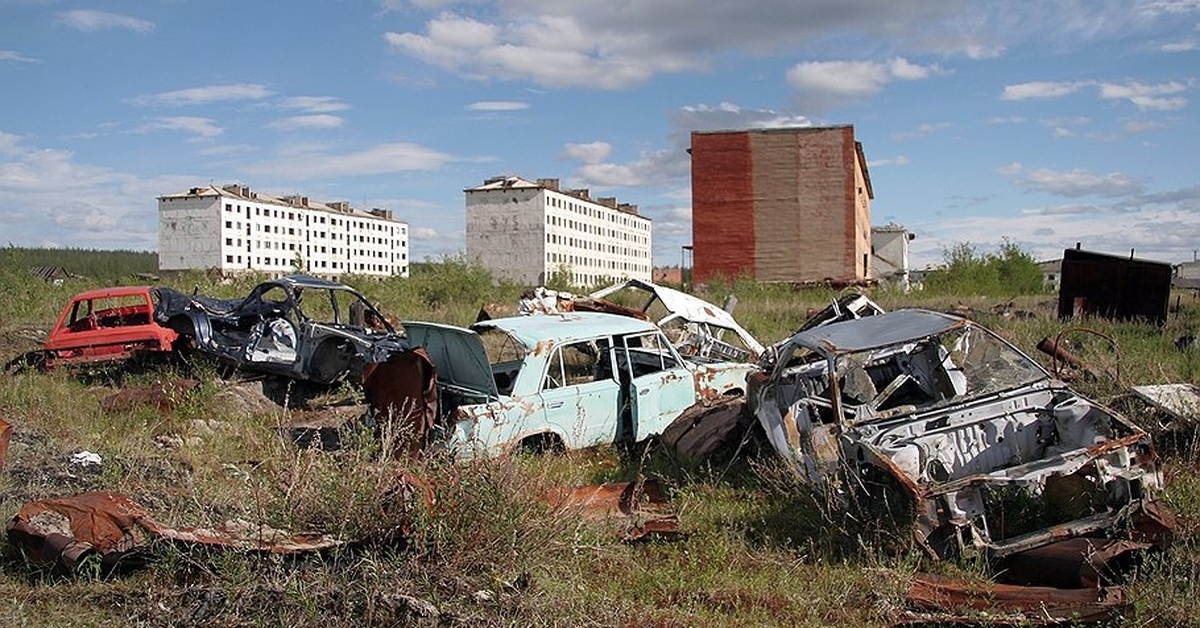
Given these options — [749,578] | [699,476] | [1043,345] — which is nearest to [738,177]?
[1043,345]

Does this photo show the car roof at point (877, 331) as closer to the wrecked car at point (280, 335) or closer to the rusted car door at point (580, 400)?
the rusted car door at point (580, 400)

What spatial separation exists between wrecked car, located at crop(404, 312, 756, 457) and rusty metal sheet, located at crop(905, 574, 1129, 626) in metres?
4.04

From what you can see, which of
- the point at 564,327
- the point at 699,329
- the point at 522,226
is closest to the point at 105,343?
the point at 564,327

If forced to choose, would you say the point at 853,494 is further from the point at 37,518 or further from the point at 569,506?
the point at 37,518

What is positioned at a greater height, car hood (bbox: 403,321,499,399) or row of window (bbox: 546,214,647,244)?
row of window (bbox: 546,214,647,244)

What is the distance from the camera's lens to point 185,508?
19.5ft

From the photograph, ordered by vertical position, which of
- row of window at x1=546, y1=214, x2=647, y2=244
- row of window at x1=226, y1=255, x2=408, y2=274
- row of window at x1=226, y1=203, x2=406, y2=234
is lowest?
row of window at x1=226, y1=255, x2=408, y2=274

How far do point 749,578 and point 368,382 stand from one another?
4.53m

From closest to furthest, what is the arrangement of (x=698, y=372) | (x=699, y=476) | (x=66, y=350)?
(x=699, y=476) < (x=698, y=372) < (x=66, y=350)

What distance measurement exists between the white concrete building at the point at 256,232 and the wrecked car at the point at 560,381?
234 ft

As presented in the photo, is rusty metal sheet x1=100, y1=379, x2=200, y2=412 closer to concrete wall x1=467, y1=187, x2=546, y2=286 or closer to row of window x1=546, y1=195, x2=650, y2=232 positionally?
concrete wall x1=467, y1=187, x2=546, y2=286

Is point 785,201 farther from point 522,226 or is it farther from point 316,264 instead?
point 316,264

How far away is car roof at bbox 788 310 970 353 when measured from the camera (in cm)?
741

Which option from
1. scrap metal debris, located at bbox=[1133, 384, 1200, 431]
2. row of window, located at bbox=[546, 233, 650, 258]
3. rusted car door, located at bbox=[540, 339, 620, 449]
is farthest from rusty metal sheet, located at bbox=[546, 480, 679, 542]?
row of window, located at bbox=[546, 233, 650, 258]
